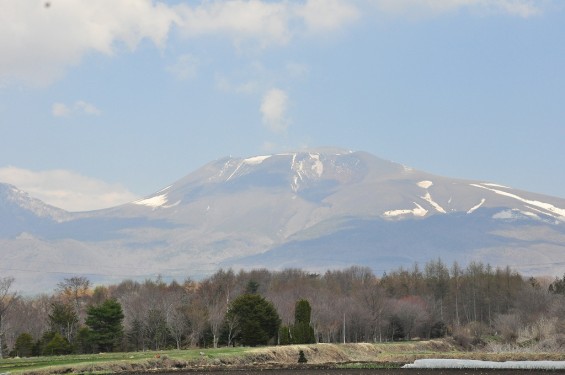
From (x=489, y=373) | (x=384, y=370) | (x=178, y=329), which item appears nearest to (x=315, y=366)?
A: (x=384, y=370)

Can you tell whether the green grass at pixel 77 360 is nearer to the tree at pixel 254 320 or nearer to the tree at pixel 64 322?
the tree at pixel 254 320

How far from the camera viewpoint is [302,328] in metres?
92.6

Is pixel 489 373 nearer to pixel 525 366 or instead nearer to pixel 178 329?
pixel 525 366

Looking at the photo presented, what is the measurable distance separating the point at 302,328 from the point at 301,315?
1955mm

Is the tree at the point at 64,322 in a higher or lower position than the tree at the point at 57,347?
higher

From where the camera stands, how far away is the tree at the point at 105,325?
313 ft

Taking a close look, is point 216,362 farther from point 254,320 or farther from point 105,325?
point 105,325

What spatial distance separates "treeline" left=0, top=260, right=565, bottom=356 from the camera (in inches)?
3910

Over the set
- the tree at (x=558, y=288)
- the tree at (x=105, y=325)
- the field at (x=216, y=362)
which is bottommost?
the field at (x=216, y=362)

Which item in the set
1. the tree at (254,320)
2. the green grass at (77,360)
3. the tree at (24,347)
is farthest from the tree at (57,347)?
the tree at (254,320)

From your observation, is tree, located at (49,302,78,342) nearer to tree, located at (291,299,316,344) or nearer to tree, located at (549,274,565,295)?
tree, located at (291,299,316,344)

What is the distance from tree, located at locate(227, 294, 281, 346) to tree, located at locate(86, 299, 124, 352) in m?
14.4

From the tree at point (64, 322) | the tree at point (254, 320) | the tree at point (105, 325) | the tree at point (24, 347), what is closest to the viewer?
the tree at point (24, 347)

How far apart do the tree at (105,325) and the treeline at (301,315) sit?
267 mm
